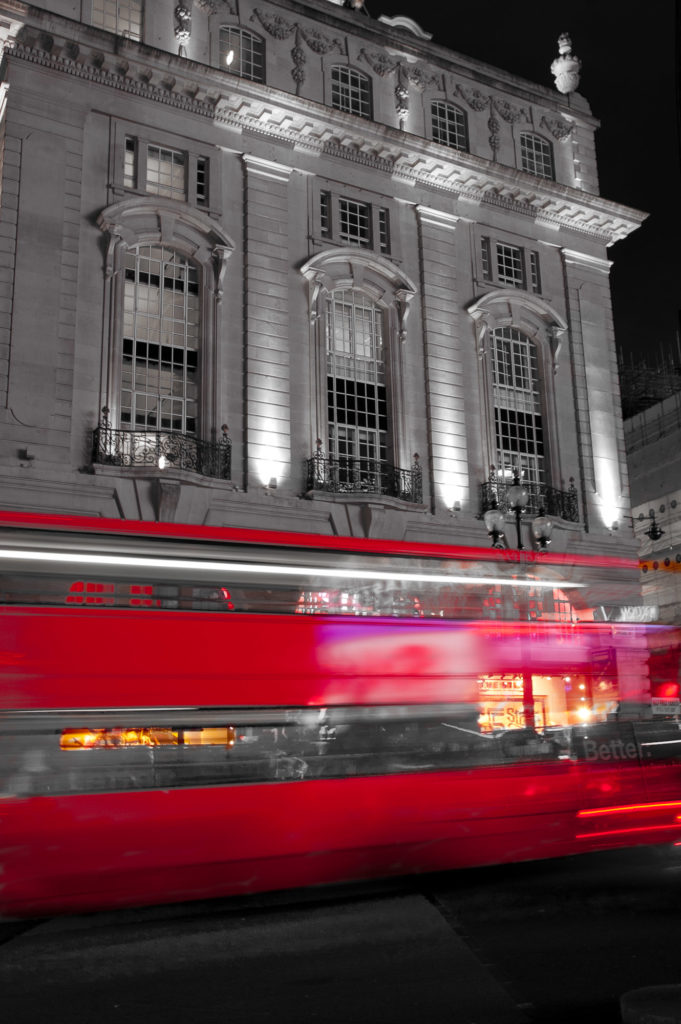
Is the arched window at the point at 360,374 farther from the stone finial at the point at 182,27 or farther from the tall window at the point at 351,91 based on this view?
the stone finial at the point at 182,27

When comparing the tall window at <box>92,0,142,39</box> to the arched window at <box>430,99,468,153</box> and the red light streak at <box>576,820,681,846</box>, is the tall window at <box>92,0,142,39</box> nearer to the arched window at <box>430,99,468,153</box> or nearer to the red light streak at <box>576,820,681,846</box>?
the arched window at <box>430,99,468,153</box>

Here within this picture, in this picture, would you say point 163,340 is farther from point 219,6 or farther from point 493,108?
point 493,108

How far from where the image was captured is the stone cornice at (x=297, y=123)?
2433 centimetres

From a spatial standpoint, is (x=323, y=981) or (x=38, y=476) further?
(x=38, y=476)

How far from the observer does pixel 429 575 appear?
28.8 ft

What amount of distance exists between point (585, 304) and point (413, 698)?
2728 centimetres

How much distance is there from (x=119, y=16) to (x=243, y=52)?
3.90 metres

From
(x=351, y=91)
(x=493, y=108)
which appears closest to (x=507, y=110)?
(x=493, y=108)

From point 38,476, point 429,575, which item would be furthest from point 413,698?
point 38,476

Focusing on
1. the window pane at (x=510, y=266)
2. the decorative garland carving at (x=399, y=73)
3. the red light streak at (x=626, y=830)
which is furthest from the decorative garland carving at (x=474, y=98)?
the red light streak at (x=626, y=830)

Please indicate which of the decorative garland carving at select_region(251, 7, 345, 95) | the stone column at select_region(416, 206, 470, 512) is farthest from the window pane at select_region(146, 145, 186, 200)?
the stone column at select_region(416, 206, 470, 512)

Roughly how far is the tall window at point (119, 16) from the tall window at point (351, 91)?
6543 millimetres

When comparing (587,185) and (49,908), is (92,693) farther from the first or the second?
(587,185)

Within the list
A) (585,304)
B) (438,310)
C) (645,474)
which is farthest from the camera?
(645,474)
